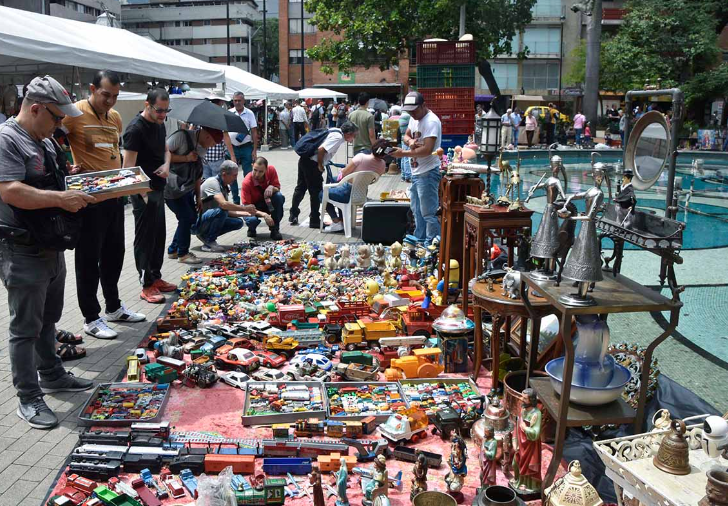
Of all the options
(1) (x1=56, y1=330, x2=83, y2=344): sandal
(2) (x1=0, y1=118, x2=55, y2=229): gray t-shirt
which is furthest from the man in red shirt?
(2) (x1=0, y1=118, x2=55, y2=229): gray t-shirt

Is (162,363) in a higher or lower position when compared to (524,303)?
lower

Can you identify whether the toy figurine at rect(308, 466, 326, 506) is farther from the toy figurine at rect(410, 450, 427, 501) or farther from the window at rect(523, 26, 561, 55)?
the window at rect(523, 26, 561, 55)

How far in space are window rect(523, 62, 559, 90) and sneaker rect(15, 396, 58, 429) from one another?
45917 mm

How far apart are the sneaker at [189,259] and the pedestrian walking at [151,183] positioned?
1.19 m

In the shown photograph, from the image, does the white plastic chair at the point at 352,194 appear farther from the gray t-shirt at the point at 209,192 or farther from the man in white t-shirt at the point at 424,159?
the gray t-shirt at the point at 209,192

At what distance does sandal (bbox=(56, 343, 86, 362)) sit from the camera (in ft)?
16.0

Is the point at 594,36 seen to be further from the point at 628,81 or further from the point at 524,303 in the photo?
the point at 524,303

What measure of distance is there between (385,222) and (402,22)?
1435 centimetres

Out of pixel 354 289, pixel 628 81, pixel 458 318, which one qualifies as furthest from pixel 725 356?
pixel 628 81

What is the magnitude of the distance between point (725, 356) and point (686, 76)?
2641 cm

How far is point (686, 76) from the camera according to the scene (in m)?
27.5

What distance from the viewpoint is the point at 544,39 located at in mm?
45406

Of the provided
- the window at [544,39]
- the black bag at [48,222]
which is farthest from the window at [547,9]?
the black bag at [48,222]

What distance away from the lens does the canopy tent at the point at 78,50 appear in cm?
629
